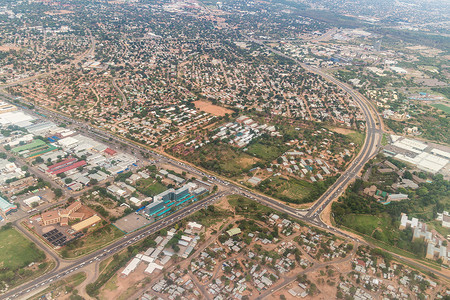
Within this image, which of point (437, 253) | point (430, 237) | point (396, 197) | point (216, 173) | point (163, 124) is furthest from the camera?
point (163, 124)

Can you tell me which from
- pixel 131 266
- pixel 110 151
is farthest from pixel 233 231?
pixel 110 151

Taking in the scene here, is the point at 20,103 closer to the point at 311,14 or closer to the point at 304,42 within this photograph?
the point at 304,42

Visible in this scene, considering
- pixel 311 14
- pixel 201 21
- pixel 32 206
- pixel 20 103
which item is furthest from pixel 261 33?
pixel 32 206

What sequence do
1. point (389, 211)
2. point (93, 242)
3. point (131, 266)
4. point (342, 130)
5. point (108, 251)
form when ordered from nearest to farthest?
point (131, 266), point (108, 251), point (93, 242), point (389, 211), point (342, 130)

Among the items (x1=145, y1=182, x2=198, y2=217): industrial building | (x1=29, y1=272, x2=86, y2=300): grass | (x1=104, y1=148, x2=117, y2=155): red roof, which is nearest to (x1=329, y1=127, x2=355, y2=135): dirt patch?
(x1=145, y1=182, x2=198, y2=217): industrial building

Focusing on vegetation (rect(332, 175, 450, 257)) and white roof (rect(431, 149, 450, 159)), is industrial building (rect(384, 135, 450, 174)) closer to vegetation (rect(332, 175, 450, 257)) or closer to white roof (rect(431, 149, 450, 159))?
white roof (rect(431, 149, 450, 159))

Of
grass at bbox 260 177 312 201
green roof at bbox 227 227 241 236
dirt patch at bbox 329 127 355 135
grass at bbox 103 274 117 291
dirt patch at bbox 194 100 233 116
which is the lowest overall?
grass at bbox 103 274 117 291

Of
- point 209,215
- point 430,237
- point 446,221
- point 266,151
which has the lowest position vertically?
point 209,215

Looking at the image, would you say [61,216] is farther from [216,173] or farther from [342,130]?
[342,130]
